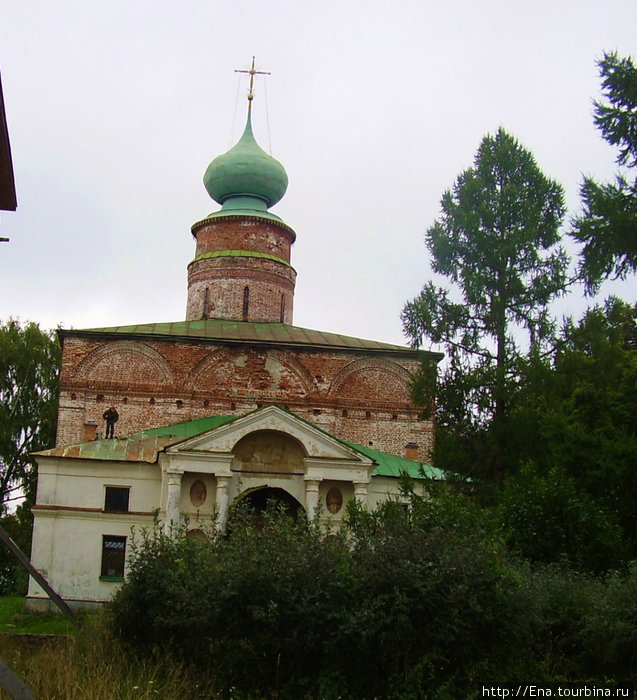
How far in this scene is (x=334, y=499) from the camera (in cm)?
1995

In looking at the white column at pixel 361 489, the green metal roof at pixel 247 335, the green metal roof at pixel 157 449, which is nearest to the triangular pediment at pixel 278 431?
the green metal roof at pixel 157 449

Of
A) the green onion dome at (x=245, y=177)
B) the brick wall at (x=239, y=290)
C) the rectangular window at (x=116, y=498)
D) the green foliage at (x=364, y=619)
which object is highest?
the green onion dome at (x=245, y=177)

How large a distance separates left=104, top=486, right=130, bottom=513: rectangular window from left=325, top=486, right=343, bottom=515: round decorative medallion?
415 cm

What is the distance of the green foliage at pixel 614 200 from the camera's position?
1454 cm

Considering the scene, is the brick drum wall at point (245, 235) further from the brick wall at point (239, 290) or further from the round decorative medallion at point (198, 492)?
the round decorative medallion at point (198, 492)

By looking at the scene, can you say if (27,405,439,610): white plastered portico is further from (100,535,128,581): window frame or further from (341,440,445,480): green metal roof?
(341,440,445,480): green metal roof

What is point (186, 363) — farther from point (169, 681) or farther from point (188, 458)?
point (169, 681)

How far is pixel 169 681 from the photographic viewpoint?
9.00 m

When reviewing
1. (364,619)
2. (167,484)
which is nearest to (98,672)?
(364,619)

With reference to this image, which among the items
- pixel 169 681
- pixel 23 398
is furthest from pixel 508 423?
pixel 23 398

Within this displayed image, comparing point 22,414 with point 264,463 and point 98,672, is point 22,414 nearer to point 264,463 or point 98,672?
point 264,463

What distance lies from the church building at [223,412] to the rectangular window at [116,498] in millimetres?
28

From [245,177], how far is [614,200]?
46.7 feet

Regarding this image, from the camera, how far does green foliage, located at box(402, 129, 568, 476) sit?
705 inches
